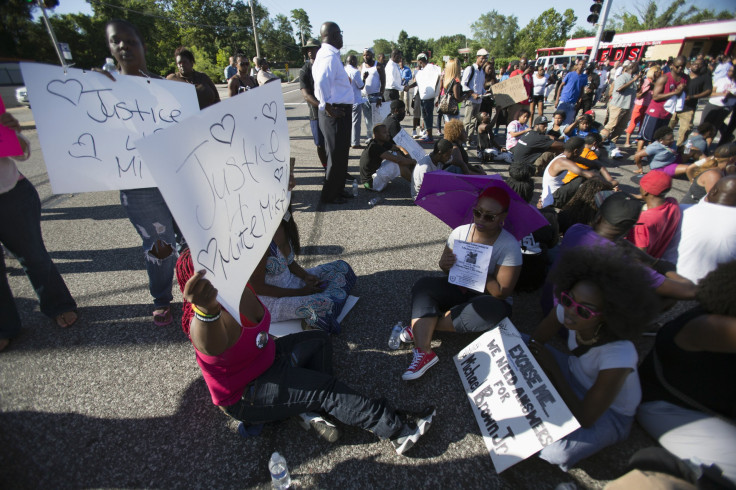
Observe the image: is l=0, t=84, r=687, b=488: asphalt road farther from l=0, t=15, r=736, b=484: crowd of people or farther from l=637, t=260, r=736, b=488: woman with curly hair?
l=637, t=260, r=736, b=488: woman with curly hair

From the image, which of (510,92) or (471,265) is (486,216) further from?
(510,92)

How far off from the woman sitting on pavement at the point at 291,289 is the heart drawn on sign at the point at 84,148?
122cm

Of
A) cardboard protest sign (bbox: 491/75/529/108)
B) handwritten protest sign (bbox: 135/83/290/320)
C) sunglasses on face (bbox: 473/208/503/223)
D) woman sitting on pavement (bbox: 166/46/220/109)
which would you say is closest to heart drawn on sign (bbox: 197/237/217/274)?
handwritten protest sign (bbox: 135/83/290/320)

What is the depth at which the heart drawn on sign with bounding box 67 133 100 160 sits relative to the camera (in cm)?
197

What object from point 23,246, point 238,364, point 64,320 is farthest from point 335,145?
point 238,364

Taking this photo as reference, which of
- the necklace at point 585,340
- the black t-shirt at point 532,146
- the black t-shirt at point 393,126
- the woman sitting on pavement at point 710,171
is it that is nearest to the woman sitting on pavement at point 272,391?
the necklace at point 585,340

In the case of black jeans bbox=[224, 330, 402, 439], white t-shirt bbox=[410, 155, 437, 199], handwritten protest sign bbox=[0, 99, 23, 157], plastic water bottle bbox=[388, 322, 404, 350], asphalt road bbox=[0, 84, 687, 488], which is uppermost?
handwritten protest sign bbox=[0, 99, 23, 157]

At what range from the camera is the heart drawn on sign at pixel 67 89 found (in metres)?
1.86

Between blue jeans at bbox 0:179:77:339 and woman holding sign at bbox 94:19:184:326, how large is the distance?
2.36ft

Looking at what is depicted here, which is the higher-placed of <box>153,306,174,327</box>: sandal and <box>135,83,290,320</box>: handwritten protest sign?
<box>135,83,290,320</box>: handwritten protest sign

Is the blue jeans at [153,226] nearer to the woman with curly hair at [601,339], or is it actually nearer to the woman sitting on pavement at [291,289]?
the woman sitting on pavement at [291,289]

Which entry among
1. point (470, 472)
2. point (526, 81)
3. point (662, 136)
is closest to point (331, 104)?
point (470, 472)

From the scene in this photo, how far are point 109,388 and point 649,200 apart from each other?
453 centimetres

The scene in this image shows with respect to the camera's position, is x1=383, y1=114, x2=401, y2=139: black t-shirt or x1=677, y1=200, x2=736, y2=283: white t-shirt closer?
x1=677, y1=200, x2=736, y2=283: white t-shirt
